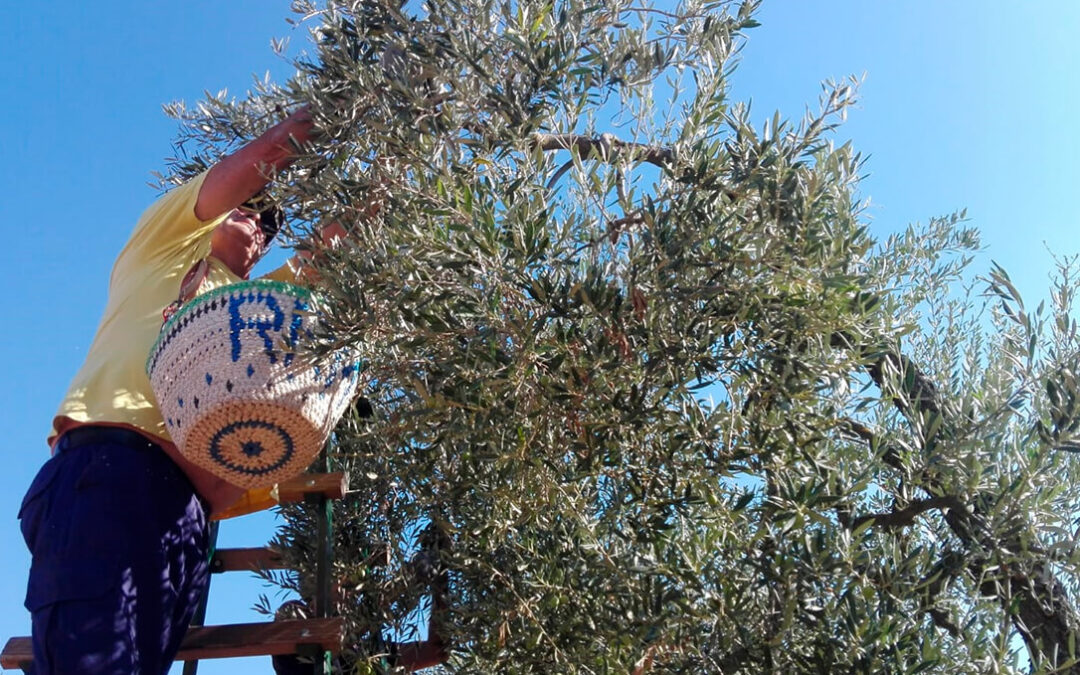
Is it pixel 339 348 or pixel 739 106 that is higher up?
pixel 739 106

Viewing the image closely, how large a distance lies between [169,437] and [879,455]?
2.07m

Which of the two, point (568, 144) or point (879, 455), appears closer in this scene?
point (879, 455)

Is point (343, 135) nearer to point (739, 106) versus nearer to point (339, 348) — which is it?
point (339, 348)

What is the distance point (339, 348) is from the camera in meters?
2.90

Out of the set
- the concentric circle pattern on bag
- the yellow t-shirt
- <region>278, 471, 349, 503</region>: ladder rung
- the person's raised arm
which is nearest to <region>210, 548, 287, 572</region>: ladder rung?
<region>278, 471, 349, 503</region>: ladder rung

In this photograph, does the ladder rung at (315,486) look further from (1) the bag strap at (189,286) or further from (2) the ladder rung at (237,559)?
(1) the bag strap at (189,286)

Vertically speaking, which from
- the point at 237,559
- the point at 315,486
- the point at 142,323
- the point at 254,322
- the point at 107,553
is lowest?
the point at 107,553

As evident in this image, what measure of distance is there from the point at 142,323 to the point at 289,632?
1.10m

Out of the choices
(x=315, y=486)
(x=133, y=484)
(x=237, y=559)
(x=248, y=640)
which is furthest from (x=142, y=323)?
(x=237, y=559)

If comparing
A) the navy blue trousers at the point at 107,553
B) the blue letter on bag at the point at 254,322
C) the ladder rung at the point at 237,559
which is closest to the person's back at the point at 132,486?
the navy blue trousers at the point at 107,553

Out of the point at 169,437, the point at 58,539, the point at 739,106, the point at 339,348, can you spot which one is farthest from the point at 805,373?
the point at 58,539

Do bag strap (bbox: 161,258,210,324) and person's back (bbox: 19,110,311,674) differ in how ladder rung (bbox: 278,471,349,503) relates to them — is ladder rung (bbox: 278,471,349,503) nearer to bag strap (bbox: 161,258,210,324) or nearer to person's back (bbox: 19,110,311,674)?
person's back (bbox: 19,110,311,674)

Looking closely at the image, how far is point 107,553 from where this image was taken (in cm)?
289

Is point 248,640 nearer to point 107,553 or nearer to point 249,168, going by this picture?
point 107,553
